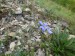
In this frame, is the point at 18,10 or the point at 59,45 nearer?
the point at 59,45

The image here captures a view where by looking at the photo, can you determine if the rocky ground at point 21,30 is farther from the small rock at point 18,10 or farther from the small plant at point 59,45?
the small plant at point 59,45

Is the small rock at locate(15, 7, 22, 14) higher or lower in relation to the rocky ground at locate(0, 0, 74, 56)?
higher

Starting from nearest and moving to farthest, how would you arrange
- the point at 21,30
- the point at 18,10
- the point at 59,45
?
the point at 59,45 < the point at 21,30 < the point at 18,10

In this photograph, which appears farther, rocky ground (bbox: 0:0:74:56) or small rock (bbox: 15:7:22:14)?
small rock (bbox: 15:7:22:14)

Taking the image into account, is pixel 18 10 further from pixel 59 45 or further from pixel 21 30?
pixel 59 45

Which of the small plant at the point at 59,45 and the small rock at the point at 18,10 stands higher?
the small rock at the point at 18,10

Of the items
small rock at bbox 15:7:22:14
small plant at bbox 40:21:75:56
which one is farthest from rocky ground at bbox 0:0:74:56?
small plant at bbox 40:21:75:56

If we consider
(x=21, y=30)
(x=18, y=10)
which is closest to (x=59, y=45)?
(x=21, y=30)

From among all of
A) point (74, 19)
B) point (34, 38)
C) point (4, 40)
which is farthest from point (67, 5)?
point (4, 40)

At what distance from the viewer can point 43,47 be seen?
4.50 m

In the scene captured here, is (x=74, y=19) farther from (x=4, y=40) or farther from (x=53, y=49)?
(x=4, y=40)

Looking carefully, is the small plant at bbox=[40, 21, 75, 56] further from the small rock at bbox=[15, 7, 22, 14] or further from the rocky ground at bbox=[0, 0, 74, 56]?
the small rock at bbox=[15, 7, 22, 14]

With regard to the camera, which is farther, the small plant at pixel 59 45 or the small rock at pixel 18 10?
the small rock at pixel 18 10

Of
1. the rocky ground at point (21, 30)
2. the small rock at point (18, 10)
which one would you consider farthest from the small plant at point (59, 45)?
the small rock at point (18, 10)
